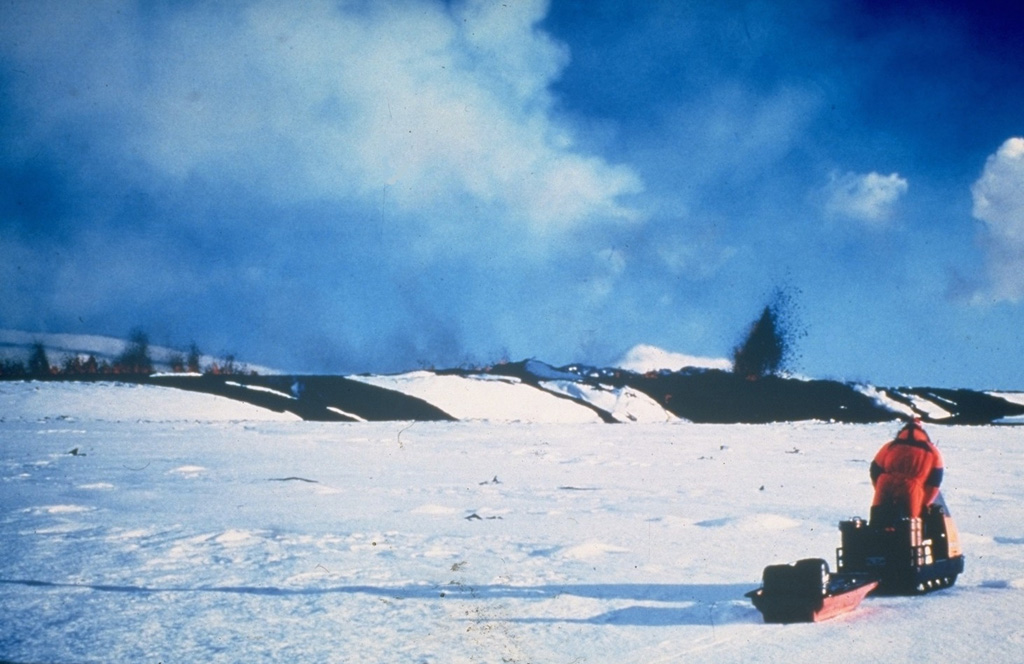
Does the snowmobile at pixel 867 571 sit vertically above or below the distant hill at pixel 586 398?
below

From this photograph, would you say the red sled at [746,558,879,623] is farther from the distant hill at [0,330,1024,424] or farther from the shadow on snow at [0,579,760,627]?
the distant hill at [0,330,1024,424]

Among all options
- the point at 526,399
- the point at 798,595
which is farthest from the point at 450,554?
the point at 526,399

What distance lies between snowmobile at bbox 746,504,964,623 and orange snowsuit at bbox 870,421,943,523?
104mm

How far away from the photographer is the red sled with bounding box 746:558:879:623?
3969 millimetres

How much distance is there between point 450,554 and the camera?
5871 millimetres

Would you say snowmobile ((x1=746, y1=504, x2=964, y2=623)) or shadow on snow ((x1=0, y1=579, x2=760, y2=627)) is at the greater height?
snowmobile ((x1=746, y1=504, x2=964, y2=623))

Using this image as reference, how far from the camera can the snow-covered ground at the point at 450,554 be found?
3.81 meters

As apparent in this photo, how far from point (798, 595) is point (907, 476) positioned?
169 centimetres

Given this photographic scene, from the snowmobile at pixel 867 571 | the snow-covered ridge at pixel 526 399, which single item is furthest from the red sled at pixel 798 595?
the snow-covered ridge at pixel 526 399

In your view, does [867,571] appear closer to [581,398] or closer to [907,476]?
[907,476]

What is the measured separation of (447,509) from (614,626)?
3.96 metres

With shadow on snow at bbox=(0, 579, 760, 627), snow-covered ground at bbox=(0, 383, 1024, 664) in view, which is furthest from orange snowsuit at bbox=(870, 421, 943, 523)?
shadow on snow at bbox=(0, 579, 760, 627)

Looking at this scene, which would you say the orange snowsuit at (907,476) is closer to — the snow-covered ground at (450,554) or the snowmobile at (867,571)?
the snowmobile at (867,571)

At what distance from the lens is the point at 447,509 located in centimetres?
786
